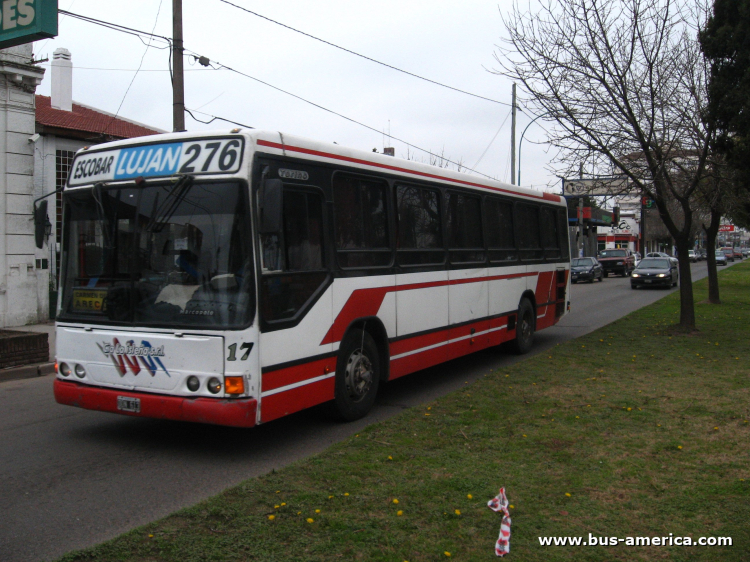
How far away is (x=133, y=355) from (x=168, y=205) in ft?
4.49

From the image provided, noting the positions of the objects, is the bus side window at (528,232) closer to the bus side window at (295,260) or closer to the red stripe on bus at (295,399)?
the bus side window at (295,260)

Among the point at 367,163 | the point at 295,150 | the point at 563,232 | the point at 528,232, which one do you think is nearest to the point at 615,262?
the point at 563,232

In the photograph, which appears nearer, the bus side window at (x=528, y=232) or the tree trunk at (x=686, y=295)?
the bus side window at (x=528, y=232)

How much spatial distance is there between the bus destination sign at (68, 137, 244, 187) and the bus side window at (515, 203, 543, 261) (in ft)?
22.8

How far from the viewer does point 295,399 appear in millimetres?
6352

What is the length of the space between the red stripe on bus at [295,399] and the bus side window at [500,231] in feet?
15.7

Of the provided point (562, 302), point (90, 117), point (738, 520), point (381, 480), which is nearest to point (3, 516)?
point (381, 480)

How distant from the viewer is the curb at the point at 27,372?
397 inches

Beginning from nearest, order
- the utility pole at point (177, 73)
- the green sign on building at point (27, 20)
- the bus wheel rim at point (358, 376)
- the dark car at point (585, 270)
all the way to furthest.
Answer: the bus wheel rim at point (358, 376) → the green sign on building at point (27, 20) → the utility pole at point (177, 73) → the dark car at point (585, 270)

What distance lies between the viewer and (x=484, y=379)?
30.8 ft

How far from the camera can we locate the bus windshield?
583 cm

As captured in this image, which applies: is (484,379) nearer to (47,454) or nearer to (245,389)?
(245,389)

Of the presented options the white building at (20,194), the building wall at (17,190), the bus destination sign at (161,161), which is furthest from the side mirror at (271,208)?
the building wall at (17,190)

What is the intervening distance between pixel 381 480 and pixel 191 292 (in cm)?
227
